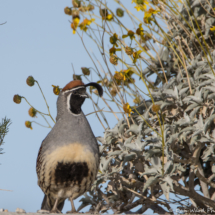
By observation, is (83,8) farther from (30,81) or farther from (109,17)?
(30,81)

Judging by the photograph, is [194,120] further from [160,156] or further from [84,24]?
[84,24]

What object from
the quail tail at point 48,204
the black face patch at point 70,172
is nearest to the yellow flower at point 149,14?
the black face patch at point 70,172

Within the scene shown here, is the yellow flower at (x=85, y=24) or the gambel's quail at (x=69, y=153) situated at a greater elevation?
the yellow flower at (x=85, y=24)

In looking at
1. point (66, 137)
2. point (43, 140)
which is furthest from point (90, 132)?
point (43, 140)

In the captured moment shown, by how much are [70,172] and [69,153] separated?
19 centimetres

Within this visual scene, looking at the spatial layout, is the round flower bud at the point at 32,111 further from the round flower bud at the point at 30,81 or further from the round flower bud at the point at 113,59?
the round flower bud at the point at 113,59

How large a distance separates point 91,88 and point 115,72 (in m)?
0.45

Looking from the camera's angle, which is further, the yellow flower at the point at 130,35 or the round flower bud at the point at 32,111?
the round flower bud at the point at 32,111

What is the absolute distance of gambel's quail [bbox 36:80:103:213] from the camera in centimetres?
330

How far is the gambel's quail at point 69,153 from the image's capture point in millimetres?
3305

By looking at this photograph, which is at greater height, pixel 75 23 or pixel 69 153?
pixel 75 23

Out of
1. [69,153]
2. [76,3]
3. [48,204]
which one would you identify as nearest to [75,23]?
[76,3]

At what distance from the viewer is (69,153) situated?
10.7 ft

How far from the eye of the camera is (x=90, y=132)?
353cm
